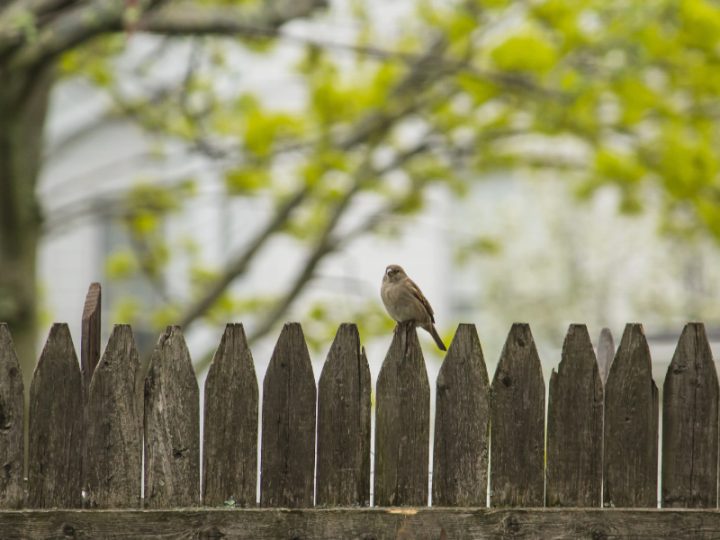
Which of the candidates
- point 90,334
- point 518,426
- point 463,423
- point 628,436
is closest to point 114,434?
point 90,334

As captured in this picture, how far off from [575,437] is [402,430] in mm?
518

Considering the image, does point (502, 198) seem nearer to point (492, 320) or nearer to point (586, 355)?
point (492, 320)

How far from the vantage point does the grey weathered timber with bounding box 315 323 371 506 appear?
130 inches

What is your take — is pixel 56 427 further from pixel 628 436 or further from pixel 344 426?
pixel 628 436

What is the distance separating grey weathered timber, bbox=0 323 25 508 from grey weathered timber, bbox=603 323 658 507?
172 centimetres

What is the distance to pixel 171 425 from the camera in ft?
10.7

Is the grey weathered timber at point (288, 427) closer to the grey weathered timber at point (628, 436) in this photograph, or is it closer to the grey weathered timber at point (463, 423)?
the grey weathered timber at point (463, 423)

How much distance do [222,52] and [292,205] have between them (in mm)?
1612

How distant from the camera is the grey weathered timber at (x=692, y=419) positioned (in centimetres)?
345

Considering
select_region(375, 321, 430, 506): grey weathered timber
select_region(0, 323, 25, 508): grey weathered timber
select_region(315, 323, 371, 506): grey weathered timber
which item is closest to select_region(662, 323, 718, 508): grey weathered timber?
select_region(375, 321, 430, 506): grey weathered timber

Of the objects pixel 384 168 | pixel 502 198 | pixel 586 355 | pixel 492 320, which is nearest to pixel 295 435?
pixel 586 355

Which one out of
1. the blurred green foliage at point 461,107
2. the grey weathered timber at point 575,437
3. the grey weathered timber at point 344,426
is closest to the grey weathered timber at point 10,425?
the grey weathered timber at point 344,426

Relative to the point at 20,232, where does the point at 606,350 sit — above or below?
below

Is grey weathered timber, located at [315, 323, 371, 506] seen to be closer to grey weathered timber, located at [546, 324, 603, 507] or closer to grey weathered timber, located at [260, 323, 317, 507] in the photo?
grey weathered timber, located at [260, 323, 317, 507]
